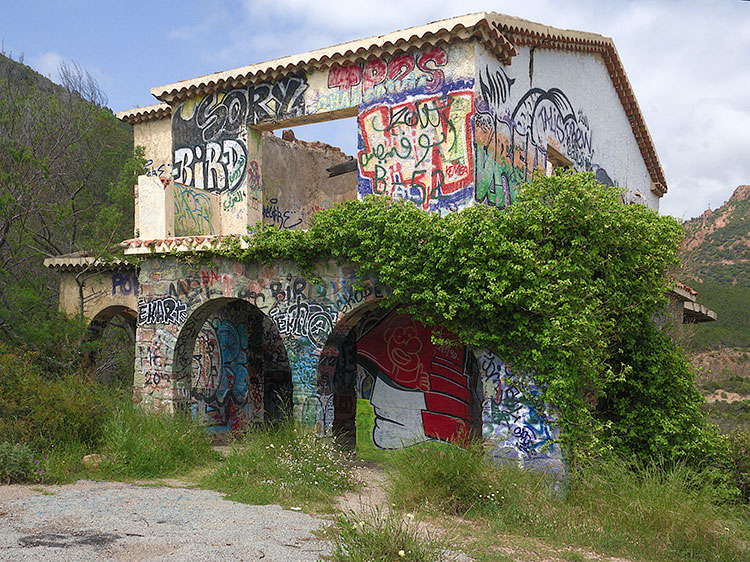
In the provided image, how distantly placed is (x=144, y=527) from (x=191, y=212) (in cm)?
604

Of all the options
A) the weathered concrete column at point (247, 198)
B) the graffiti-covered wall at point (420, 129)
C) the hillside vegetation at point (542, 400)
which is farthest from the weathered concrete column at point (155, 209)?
the graffiti-covered wall at point (420, 129)

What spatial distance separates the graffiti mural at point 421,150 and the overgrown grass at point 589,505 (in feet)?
12.3

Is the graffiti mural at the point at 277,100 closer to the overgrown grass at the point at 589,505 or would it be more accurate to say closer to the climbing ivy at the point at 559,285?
the climbing ivy at the point at 559,285

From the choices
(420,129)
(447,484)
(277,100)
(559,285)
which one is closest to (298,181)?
(277,100)

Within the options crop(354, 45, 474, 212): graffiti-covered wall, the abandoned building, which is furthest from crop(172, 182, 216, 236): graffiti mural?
crop(354, 45, 474, 212): graffiti-covered wall

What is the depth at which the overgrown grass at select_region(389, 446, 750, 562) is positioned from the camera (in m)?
6.30

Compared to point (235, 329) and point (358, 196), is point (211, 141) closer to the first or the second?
point (358, 196)

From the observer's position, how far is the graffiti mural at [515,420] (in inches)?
304

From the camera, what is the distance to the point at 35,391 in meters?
8.94

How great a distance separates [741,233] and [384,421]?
30.1 meters

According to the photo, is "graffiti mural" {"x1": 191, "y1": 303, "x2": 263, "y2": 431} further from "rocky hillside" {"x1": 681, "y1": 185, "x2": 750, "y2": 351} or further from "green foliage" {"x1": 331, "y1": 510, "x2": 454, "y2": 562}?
"rocky hillside" {"x1": 681, "y1": 185, "x2": 750, "y2": 351}

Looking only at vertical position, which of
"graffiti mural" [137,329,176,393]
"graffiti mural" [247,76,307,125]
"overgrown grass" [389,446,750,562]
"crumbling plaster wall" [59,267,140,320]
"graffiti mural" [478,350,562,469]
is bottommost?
"overgrown grass" [389,446,750,562]

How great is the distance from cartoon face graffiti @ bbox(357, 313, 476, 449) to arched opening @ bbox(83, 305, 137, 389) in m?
5.89

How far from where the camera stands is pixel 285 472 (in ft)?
26.6
